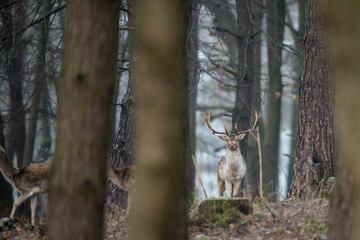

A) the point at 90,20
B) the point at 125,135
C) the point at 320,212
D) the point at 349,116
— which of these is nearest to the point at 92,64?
the point at 90,20

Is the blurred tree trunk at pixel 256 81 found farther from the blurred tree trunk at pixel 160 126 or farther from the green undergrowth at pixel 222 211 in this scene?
the blurred tree trunk at pixel 160 126

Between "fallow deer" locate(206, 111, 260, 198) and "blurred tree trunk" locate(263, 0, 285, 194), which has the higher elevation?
"blurred tree trunk" locate(263, 0, 285, 194)

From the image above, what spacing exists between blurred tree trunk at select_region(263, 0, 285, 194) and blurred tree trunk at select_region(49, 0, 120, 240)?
13774 mm

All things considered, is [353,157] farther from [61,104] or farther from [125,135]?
[125,135]

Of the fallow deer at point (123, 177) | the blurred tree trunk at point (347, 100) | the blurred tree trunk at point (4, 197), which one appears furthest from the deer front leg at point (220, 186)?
the blurred tree trunk at point (347, 100)

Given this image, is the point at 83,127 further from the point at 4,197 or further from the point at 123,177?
the point at 4,197

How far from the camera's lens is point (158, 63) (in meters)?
6.27

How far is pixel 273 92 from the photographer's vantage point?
2109 cm

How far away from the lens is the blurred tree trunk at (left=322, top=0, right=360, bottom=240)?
19.1 ft

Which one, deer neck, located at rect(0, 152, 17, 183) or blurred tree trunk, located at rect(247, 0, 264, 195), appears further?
blurred tree trunk, located at rect(247, 0, 264, 195)

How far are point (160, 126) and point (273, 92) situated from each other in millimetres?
15289

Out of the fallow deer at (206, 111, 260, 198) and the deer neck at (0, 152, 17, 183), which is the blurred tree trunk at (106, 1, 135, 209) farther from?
the deer neck at (0, 152, 17, 183)

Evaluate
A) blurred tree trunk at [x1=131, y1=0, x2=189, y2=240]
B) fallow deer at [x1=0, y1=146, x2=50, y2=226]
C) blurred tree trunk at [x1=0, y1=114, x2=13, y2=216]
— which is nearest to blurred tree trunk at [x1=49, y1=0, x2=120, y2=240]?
blurred tree trunk at [x1=131, y1=0, x2=189, y2=240]

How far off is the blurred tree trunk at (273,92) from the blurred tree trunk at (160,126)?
46.5 ft
